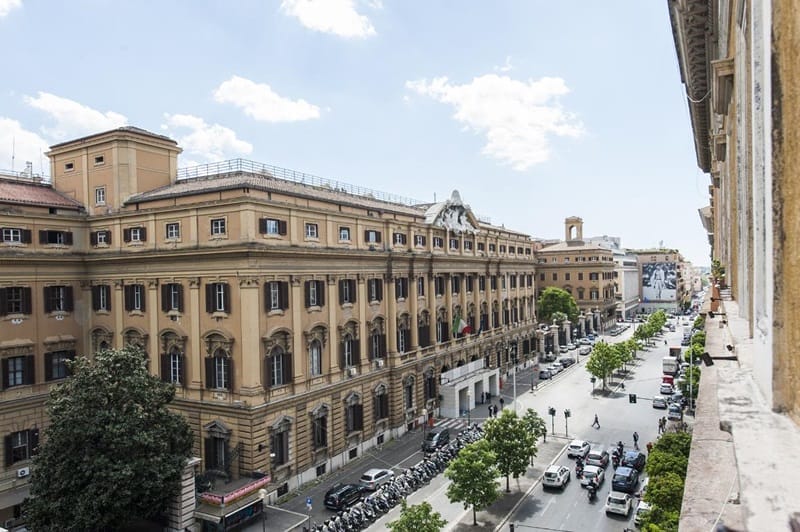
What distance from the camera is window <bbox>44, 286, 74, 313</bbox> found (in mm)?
37625

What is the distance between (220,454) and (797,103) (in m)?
34.9

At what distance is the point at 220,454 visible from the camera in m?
33.6

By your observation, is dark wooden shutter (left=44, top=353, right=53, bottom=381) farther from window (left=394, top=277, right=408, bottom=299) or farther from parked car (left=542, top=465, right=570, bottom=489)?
parked car (left=542, top=465, right=570, bottom=489)

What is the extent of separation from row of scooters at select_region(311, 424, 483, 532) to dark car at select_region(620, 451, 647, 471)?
10523mm

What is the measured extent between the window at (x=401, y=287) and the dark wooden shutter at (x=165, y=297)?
59.2ft

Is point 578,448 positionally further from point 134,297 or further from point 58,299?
point 58,299

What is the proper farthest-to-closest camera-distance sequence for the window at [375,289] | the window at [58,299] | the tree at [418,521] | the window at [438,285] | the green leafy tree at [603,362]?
the green leafy tree at [603,362]
the window at [438,285]
the window at [375,289]
the window at [58,299]
the tree at [418,521]

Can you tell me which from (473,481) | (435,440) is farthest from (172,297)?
(473,481)

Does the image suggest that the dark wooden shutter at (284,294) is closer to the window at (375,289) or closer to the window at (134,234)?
the window at (375,289)

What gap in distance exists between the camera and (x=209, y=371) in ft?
112

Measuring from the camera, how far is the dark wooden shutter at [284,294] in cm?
3506

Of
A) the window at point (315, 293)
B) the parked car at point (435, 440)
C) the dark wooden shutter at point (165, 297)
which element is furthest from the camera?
the parked car at point (435, 440)

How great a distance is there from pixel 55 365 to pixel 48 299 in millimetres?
4503

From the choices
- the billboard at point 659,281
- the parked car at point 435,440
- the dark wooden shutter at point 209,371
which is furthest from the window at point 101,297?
the billboard at point 659,281
